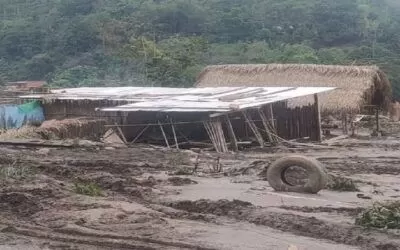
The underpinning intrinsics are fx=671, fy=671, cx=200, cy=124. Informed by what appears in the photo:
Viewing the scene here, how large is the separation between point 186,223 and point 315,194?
11.1ft

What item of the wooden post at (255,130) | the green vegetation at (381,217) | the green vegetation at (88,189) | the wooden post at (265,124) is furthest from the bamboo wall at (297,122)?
the green vegetation at (381,217)

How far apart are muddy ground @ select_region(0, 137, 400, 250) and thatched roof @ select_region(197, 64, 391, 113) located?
514 inches

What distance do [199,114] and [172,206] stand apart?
1130 cm

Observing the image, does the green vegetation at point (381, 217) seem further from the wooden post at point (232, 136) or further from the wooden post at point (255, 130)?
the wooden post at point (255, 130)

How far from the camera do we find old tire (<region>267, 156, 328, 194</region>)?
1128 cm

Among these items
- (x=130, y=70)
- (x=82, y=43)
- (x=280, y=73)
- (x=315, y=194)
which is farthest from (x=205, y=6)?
(x=315, y=194)

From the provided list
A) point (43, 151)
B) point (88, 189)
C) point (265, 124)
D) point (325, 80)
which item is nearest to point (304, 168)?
point (88, 189)

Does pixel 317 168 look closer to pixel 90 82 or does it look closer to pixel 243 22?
pixel 90 82

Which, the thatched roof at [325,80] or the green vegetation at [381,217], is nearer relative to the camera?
the green vegetation at [381,217]

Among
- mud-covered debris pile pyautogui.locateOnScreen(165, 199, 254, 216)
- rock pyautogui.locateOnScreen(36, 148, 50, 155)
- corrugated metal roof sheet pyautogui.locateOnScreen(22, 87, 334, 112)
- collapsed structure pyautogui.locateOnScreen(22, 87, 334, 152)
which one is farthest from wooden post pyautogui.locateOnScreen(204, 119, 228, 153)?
mud-covered debris pile pyautogui.locateOnScreen(165, 199, 254, 216)

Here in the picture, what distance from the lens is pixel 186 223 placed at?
8.57 metres

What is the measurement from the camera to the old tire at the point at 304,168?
37.0 feet

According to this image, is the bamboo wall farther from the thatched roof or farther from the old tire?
the old tire

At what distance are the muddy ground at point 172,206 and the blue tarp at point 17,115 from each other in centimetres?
999
